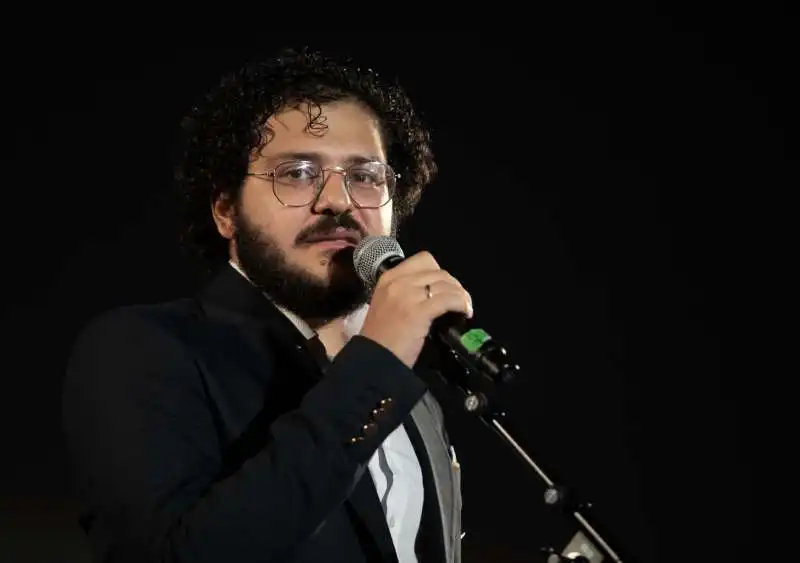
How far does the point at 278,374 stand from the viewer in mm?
1271

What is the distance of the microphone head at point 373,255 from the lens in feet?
3.88

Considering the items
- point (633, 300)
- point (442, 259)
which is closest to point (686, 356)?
point (633, 300)

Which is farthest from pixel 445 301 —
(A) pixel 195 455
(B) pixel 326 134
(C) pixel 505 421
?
(B) pixel 326 134

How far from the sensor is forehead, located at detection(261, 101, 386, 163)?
1.46 meters

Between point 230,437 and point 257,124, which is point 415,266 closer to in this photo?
point 230,437

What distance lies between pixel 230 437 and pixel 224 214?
1.93ft

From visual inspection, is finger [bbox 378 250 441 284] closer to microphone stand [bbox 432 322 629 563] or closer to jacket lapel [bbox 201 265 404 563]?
microphone stand [bbox 432 322 629 563]

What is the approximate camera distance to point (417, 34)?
256 centimetres

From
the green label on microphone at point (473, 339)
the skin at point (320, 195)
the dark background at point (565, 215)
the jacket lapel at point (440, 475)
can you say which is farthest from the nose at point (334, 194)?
the dark background at point (565, 215)

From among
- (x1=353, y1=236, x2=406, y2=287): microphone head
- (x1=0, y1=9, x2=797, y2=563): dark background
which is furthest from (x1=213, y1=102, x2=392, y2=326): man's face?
(x1=0, y1=9, x2=797, y2=563): dark background

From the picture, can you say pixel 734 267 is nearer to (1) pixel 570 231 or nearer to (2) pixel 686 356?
(2) pixel 686 356

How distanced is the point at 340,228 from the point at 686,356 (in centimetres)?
145

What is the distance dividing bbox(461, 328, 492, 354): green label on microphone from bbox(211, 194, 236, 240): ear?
0.71 metres

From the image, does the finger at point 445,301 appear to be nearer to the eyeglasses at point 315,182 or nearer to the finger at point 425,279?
the finger at point 425,279
